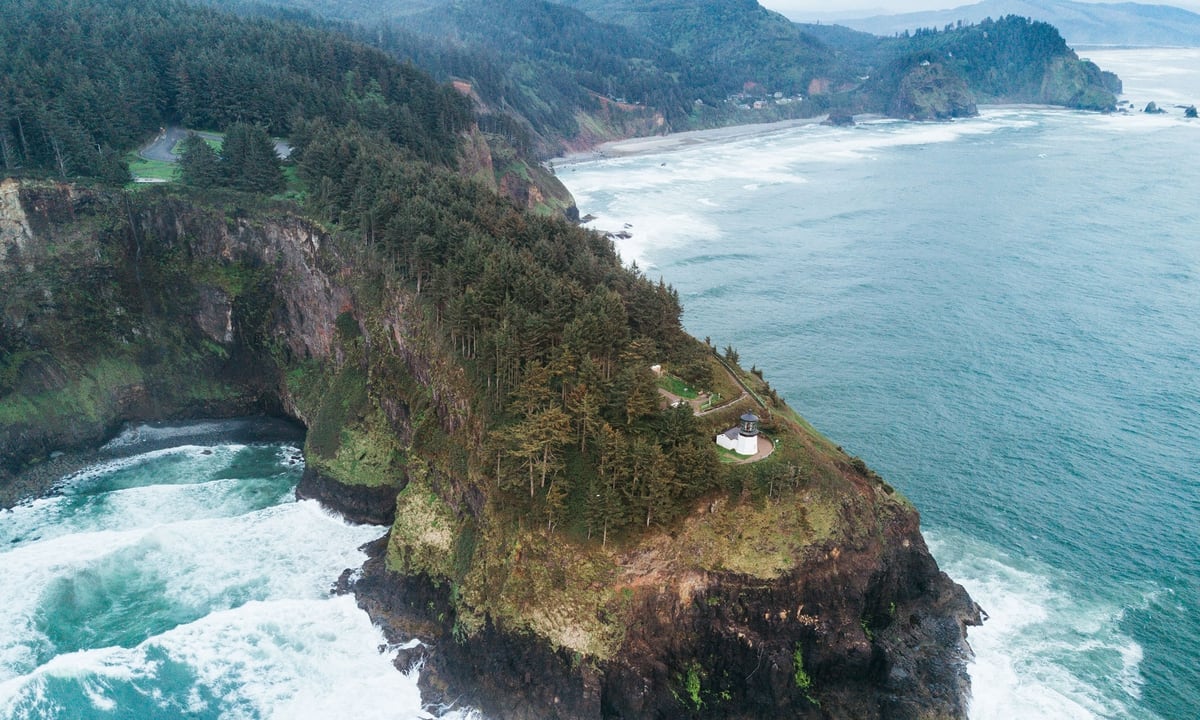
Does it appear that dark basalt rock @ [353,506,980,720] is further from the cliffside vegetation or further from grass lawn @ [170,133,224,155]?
grass lawn @ [170,133,224,155]

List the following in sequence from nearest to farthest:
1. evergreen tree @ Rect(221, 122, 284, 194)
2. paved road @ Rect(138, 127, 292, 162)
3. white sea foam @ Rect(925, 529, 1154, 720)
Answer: white sea foam @ Rect(925, 529, 1154, 720) < evergreen tree @ Rect(221, 122, 284, 194) < paved road @ Rect(138, 127, 292, 162)

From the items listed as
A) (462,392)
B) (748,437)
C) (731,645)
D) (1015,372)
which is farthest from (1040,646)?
(1015,372)

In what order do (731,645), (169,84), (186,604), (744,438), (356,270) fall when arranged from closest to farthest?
(731,645) < (744,438) < (186,604) < (356,270) < (169,84)

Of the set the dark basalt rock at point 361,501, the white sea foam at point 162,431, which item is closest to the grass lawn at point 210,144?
the white sea foam at point 162,431

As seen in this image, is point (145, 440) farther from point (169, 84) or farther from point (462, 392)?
point (169, 84)

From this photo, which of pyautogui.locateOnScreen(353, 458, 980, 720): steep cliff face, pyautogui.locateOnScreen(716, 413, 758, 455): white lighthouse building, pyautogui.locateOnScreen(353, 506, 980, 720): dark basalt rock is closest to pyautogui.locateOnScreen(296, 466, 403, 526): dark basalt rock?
pyautogui.locateOnScreen(353, 506, 980, 720): dark basalt rock

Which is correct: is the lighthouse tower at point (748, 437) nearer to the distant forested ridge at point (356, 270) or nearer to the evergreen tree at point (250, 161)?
the distant forested ridge at point (356, 270)
